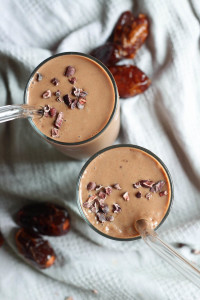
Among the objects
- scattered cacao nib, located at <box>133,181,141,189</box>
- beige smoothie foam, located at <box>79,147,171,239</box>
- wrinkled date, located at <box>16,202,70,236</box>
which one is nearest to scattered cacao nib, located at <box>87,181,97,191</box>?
beige smoothie foam, located at <box>79,147,171,239</box>

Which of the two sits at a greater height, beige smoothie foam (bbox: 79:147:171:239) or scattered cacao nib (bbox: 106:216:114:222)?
beige smoothie foam (bbox: 79:147:171:239)

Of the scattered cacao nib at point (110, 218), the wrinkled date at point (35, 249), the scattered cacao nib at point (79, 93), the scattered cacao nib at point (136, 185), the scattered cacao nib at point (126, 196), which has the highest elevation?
the scattered cacao nib at point (79, 93)

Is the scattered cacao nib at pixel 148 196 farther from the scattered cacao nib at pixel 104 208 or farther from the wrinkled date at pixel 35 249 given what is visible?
the wrinkled date at pixel 35 249

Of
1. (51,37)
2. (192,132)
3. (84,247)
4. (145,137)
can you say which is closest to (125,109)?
(145,137)

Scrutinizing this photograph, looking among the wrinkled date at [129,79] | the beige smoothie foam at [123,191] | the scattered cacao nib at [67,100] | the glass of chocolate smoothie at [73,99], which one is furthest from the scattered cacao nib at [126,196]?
the wrinkled date at [129,79]

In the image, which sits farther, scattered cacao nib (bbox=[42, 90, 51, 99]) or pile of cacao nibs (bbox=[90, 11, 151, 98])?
pile of cacao nibs (bbox=[90, 11, 151, 98])

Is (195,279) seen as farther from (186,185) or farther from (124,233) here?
(186,185)

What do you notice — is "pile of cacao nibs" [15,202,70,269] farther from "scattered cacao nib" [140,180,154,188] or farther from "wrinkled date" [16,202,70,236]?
"scattered cacao nib" [140,180,154,188]
